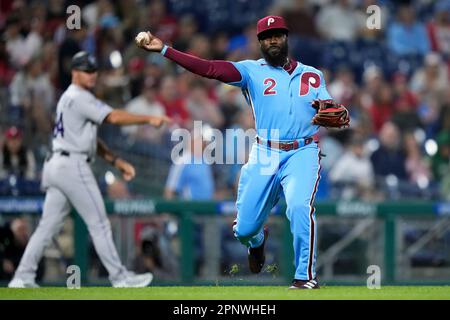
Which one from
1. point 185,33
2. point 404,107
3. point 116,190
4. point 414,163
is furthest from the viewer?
point 185,33

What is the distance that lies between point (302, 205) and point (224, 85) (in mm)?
7124

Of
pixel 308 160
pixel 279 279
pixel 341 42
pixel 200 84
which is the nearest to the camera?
pixel 308 160

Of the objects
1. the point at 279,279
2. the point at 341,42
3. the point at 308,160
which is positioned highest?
the point at 341,42

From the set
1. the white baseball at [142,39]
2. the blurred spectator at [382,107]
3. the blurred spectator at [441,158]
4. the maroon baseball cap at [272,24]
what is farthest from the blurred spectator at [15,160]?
the blurred spectator at [382,107]

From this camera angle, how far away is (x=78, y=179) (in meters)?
10.2

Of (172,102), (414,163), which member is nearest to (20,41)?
(172,102)

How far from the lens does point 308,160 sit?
28.7ft

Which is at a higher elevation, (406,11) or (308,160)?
(406,11)

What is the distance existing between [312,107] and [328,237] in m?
4.22

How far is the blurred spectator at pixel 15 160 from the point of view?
40.3ft

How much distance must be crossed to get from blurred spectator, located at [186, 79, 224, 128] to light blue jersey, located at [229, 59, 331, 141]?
5645mm

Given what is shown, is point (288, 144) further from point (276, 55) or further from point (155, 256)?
point (155, 256)
